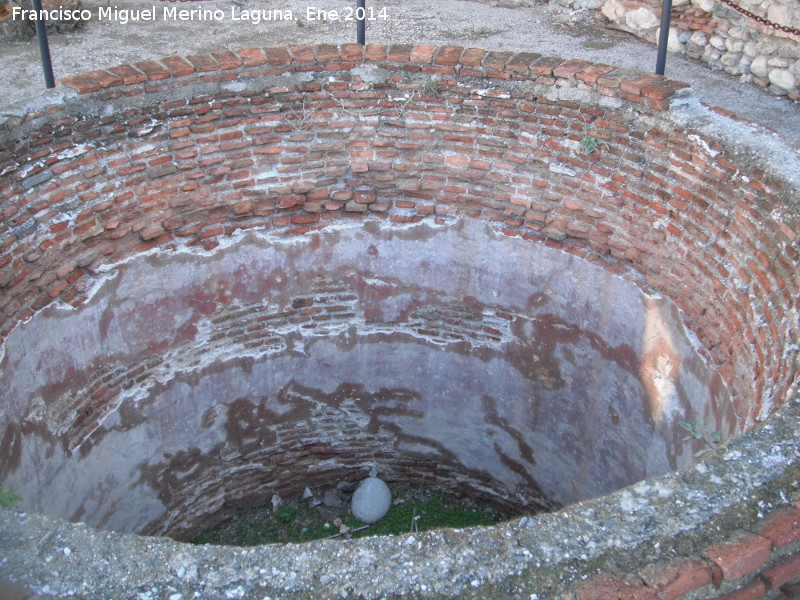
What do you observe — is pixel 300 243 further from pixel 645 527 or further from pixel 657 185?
pixel 645 527

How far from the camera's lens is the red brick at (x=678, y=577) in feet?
7.57

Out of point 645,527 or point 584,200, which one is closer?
point 645,527

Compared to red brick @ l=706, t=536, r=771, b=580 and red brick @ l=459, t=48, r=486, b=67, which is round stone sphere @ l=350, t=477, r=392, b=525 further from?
red brick @ l=706, t=536, r=771, b=580

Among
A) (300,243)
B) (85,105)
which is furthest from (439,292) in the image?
(85,105)

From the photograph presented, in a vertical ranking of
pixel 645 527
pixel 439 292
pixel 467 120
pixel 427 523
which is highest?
→ pixel 467 120

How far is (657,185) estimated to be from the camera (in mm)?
4539

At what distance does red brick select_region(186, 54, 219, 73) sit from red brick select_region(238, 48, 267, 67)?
164 millimetres

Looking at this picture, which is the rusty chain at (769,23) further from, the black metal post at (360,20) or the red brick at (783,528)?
the red brick at (783,528)

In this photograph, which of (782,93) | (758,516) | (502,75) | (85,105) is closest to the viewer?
(758,516)

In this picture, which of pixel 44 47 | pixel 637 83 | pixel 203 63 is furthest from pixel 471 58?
pixel 44 47

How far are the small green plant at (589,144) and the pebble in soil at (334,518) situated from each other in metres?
2.73

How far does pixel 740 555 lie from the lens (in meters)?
2.36

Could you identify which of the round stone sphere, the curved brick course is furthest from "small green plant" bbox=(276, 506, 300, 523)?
the curved brick course

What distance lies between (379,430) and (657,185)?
2677 millimetres
